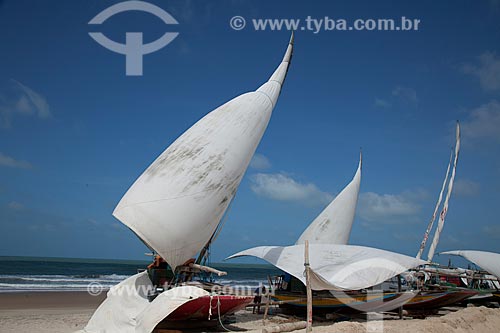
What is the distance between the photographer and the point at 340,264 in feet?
39.9

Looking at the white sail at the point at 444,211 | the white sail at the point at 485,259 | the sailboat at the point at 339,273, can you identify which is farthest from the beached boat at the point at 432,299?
the white sail at the point at 444,211

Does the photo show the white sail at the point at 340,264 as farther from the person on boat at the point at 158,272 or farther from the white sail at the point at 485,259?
the white sail at the point at 485,259

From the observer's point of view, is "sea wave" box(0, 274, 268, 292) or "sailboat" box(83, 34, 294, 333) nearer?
"sailboat" box(83, 34, 294, 333)

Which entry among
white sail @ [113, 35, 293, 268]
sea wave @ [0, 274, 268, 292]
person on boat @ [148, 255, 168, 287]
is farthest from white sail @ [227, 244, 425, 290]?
sea wave @ [0, 274, 268, 292]

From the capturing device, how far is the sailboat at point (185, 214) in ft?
29.4

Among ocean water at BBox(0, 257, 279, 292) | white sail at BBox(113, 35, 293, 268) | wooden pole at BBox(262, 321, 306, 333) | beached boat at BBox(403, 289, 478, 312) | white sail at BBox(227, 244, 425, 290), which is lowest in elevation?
ocean water at BBox(0, 257, 279, 292)

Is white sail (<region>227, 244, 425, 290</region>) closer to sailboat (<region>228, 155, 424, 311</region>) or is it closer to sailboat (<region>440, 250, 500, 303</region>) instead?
sailboat (<region>228, 155, 424, 311</region>)

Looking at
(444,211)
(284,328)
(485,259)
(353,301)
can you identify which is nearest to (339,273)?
(353,301)

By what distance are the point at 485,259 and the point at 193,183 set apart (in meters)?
12.5

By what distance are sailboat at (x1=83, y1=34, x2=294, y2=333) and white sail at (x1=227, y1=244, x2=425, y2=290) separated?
1962 millimetres

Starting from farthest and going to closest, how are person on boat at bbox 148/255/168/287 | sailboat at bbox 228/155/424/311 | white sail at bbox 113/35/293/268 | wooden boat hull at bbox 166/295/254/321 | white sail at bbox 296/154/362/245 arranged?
white sail at bbox 296/154/362/245 < sailboat at bbox 228/155/424/311 < person on boat at bbox 148/255/168/287 < white sail at bbox 113/35/293/268 < wooden boat hull at bbox 166/295/254/321

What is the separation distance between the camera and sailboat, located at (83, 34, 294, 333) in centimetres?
895

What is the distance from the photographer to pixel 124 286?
9781mm

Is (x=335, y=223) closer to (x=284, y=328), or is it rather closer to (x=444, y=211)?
(x=444, y=211)
